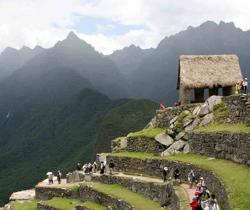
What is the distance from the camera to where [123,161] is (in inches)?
1457

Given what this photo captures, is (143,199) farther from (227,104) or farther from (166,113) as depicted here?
(166,113)

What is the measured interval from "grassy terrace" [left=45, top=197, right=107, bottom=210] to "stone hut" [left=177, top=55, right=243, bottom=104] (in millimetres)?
11825

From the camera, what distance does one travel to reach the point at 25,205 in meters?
42.4

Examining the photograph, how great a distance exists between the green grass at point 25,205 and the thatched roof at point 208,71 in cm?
1512

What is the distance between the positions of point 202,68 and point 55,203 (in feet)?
51.3

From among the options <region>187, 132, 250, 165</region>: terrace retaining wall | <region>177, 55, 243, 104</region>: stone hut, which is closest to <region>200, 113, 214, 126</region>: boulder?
<region>187, 132, 250, 165</region>: terrace retaining wall

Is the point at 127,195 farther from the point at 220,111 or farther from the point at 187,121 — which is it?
the point at 187,121

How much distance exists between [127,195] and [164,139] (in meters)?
8.14

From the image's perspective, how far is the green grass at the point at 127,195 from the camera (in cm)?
2658

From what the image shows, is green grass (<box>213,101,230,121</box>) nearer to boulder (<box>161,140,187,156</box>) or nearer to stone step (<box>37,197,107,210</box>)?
boulder (<box>161,140,187,156</box>)

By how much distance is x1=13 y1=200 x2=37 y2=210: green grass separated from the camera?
40.7 meters

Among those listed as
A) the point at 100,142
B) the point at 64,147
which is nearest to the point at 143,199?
the point at 100,142

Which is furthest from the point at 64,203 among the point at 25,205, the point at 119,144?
the point at 119,144

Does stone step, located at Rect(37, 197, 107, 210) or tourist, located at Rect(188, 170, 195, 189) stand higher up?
tourist, located at Rect(188, 170, 195, 189)
